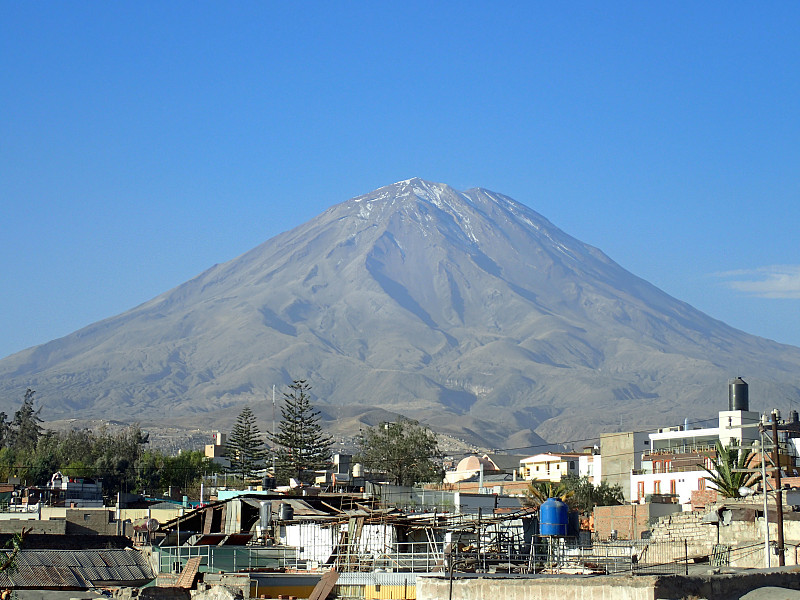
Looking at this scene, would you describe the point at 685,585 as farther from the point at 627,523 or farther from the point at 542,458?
the point at 542,458

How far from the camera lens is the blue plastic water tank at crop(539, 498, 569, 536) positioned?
26891 millimetres

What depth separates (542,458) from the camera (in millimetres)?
113750

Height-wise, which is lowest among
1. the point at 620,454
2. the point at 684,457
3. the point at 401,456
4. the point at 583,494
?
the point at 583,494

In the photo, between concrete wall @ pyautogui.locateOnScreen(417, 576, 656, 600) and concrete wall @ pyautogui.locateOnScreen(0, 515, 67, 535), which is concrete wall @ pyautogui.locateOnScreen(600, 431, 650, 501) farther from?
concrete wall @ pyautogui.locateOnScreen(417, 576, 656, 600)

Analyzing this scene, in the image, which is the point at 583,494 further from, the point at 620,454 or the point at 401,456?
the point at 620,454

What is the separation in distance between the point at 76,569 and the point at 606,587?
20539 millimetres

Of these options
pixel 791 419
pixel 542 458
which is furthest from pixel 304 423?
pixel 791 419

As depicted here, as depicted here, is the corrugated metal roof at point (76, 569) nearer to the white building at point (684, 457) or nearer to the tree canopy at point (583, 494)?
the tree canopy at point (583, 494)

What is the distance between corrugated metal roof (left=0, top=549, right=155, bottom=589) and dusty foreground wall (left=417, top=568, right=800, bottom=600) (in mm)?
15480

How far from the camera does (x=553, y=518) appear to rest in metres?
27.0

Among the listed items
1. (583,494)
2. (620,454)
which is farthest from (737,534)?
(620,454)

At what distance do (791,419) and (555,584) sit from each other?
8902 cm

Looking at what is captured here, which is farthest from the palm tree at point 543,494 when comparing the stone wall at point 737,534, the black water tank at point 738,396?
the black water tank at point 738,396

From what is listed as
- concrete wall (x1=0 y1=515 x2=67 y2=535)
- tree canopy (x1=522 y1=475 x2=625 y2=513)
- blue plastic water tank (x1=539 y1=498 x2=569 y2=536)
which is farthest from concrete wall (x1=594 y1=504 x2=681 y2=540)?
concrete wall (x1=0 y1=515 x2=67 y2=535)
